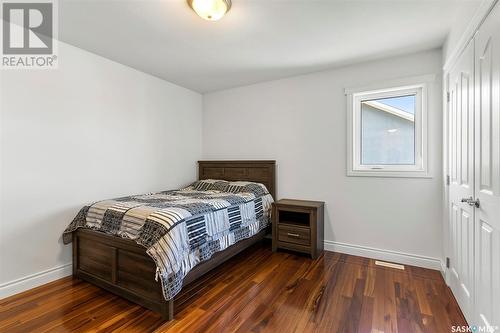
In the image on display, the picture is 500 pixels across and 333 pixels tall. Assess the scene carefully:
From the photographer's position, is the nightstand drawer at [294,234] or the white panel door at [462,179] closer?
the white panel door at [462,179]

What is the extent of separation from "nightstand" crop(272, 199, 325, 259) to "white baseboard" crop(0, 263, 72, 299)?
2.31 m

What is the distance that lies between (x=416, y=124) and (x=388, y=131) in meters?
0.29

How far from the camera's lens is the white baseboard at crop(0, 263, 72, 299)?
6.80 feet

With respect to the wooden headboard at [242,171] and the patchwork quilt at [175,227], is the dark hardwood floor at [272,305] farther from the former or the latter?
the wooden headboard at [242,171]

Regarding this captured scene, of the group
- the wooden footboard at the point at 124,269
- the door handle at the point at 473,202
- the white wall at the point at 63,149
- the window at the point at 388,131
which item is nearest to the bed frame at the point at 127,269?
the wooden footboard at the point at 124,269

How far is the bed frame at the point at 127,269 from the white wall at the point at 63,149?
329mm

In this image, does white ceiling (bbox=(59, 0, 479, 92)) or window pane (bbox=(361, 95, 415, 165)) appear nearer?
white ceiling (bbox=(59, 0, 479, 92))

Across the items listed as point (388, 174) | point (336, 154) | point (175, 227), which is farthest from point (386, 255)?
point (175, 227)

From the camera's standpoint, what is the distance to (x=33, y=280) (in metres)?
2.23

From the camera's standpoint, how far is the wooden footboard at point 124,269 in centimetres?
185

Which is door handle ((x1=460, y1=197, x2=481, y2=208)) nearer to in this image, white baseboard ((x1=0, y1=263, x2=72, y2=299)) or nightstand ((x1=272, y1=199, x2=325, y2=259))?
nightstand ((x1=272, y1=199, x2=325, y2=259))

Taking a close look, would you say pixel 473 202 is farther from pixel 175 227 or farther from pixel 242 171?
pixel 242 171

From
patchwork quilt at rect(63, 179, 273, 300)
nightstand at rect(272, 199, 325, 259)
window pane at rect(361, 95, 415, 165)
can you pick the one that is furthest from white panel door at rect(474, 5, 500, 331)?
patchwork quilt at rect(63, 179, 273, 300)

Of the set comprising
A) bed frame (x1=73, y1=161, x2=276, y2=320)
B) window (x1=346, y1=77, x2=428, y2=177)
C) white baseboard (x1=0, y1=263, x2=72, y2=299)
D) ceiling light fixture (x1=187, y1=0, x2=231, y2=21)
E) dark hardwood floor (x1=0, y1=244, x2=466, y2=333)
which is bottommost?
dark hardwood floor (x1=0, y1=244, x2=466, y2=333)
